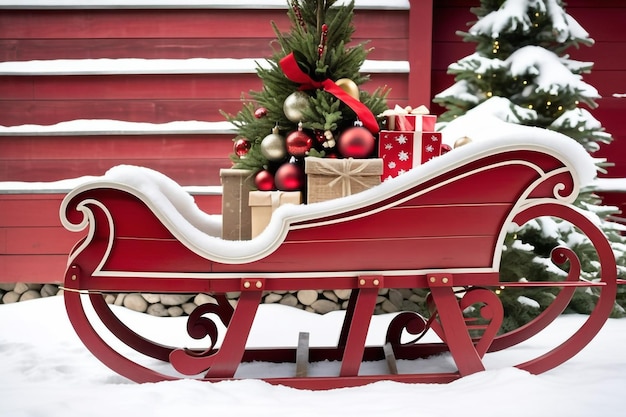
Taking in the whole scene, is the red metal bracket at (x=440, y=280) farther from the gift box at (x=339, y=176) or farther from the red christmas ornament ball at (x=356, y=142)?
the red christmas ornament ball at (x=356, y=142)

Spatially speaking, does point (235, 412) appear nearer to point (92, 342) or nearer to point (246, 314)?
point (246, 314)

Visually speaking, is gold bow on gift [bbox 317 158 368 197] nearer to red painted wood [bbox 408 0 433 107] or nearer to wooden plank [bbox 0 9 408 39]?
red painted wood [bbox 408 0 433 107]

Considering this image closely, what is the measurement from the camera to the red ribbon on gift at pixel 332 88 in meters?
1.68

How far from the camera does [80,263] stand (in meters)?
1.55

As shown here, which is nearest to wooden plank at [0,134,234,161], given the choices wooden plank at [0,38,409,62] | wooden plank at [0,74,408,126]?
wooden plank at [0,74,408,126]

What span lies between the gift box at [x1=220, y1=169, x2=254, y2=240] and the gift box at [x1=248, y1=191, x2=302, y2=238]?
3.1 inches

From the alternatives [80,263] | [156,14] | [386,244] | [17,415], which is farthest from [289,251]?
[156,14]

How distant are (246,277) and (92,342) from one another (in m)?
0.51

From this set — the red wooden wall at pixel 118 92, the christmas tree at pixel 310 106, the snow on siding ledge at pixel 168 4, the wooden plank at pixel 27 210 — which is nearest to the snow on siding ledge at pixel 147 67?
the red wooden wall at pixel 118 92

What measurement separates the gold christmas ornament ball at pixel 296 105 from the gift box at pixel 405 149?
10.9 inches

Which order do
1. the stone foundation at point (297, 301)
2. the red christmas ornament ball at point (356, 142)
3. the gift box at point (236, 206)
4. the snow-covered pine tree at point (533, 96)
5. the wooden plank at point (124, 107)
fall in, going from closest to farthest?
the red christmas ornament ball at point (356, 142) → the gift box at point (236, 206) → the snow-covered pine tree at point (533, 96) → the stone foundation at point (297, 301) → the wooden plank at point (124, 107)

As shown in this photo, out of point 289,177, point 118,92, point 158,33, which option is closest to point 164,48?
point 158,33

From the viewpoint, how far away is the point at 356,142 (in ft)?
5.43

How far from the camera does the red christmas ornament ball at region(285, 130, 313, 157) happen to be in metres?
1.73
